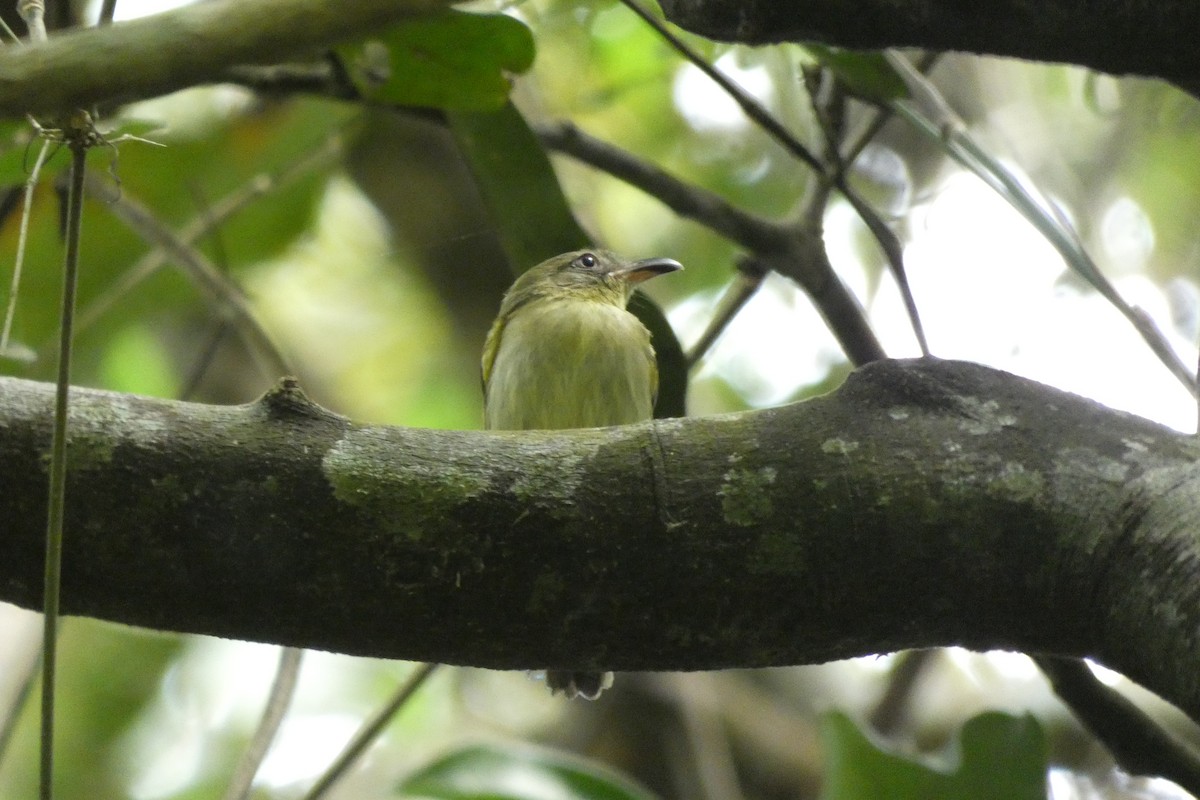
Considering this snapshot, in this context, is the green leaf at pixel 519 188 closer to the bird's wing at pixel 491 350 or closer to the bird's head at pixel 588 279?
the bird's head at pixel 588 279

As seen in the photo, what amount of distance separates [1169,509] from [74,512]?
1438 mm

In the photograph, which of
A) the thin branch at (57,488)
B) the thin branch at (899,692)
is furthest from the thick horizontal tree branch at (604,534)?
the thin branch at (899,692)

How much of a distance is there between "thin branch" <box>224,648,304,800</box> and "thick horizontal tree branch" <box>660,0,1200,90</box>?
1682 millimetres

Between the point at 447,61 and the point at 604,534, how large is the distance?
5.44 ft

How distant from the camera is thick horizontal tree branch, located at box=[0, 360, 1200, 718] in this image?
1.73m

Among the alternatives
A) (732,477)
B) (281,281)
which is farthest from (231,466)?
(281,281)

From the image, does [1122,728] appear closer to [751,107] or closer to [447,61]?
[751,107]

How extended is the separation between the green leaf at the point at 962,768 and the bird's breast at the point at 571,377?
1677mm

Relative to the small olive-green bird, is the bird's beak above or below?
above

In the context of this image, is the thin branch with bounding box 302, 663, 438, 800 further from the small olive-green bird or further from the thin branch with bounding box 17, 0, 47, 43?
the thin branch with bounding box 17, 0, 47, 43

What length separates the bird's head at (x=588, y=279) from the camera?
4.65 m

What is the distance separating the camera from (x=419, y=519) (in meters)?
1.79

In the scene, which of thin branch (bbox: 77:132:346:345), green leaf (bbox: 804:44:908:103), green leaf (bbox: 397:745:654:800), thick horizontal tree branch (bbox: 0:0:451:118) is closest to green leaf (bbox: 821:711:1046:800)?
green leaf (bbox: 397:745:654:800)

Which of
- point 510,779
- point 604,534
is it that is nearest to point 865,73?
point 604,534
